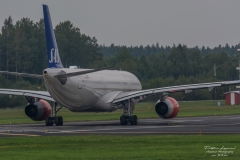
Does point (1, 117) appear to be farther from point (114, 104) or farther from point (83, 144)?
point (83, 144)

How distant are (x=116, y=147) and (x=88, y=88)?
21.8 meters

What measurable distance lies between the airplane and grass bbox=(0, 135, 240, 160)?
11712 millimetres

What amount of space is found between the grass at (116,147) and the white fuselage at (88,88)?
38.8ft

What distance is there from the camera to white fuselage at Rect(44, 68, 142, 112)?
Result: 46594 mm

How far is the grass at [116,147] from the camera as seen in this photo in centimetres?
2564

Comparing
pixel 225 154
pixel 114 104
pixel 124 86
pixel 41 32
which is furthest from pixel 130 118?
pixel 41 32

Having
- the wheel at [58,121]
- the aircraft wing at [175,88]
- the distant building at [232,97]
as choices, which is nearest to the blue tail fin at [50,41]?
the wheel at [58,121]

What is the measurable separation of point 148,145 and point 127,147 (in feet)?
4.10

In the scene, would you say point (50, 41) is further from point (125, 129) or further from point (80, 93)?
point (125, 129)

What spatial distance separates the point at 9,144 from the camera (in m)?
31.8

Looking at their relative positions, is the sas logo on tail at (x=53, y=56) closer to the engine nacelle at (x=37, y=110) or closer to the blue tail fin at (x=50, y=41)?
the blue tail fin at (x=50, y=41)

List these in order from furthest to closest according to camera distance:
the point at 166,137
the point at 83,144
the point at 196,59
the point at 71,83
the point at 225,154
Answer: the point at 196,59 < the point at 71,83 < the point at 166,137 < the point at 83,144 < the point at 225,154

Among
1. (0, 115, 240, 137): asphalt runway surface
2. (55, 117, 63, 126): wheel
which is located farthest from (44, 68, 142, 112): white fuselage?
(0, 115, 240, 137): asphalt runway surface

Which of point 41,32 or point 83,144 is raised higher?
point 41,32
